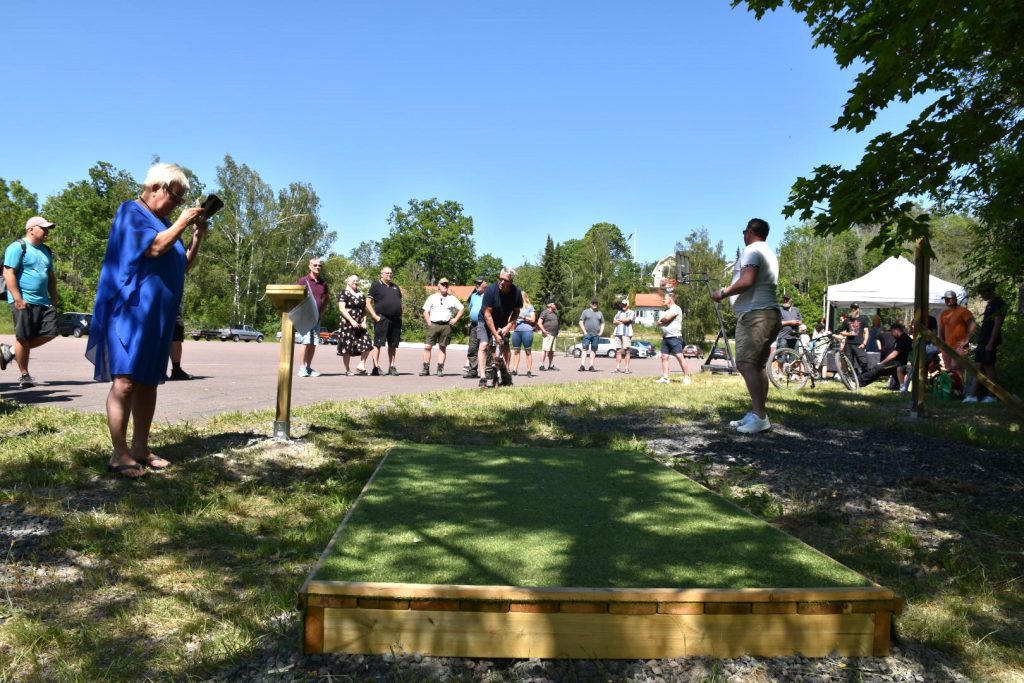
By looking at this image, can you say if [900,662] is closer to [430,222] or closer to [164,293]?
[164,293]

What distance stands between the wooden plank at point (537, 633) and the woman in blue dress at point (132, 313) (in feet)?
8.69

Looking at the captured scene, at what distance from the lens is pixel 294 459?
5.45m

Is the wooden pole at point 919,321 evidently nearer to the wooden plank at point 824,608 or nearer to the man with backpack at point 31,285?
the wooden plank at point 824,608

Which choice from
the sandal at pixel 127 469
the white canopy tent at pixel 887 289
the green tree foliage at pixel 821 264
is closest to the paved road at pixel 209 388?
the sandal at pixel 127 469

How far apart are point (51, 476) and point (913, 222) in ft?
19.3

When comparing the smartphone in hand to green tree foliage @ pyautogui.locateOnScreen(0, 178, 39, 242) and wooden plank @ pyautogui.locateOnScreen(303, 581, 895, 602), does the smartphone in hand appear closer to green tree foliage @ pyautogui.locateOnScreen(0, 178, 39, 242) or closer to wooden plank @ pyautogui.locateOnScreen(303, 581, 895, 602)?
wooden plank @ pyautogui.locateOnScreen(303, 581, 895, 602)

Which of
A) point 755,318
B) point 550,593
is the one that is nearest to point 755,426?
point 755,318

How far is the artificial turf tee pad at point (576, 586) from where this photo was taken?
2479mm

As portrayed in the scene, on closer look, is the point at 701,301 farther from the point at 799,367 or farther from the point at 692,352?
the point at 799,367

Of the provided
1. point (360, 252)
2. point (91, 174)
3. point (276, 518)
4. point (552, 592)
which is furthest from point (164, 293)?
point (360, 252)

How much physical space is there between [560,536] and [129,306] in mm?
2877

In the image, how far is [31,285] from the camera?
335 inches

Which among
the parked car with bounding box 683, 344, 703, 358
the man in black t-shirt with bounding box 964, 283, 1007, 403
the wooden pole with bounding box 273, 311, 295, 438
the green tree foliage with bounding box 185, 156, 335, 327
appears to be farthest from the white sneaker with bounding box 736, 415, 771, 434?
the green tree foliage with bounding box 185, 156, 335, 327

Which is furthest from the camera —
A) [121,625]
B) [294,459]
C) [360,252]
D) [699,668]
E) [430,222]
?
[360,252]
